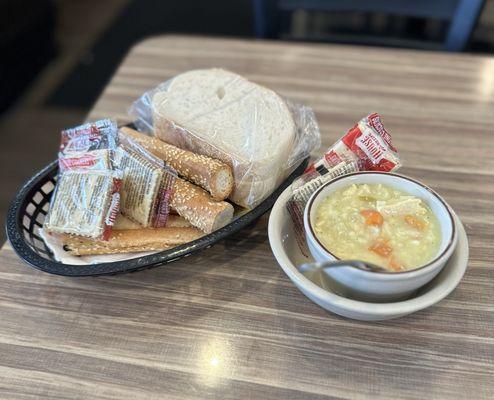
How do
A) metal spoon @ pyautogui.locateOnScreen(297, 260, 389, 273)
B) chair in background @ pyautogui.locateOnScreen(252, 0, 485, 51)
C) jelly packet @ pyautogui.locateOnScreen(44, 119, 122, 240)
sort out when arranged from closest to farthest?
metal spoon @ pyautogui.locateOnScreen(297, 260, 389, 273) → jelly packet @ pyautogui.locateOnScreen(44, 119, 122, 240) → chair in background @ pyautogui.locateOnScreen(252, 0, 485, 51)

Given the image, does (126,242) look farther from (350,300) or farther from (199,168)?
(350,300)

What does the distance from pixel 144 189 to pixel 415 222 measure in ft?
1.36

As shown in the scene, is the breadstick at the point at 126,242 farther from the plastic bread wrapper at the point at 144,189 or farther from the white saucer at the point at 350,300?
the white saucer at the point at 350,300

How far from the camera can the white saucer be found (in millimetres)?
652

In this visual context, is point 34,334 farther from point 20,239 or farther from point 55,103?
point 55,103

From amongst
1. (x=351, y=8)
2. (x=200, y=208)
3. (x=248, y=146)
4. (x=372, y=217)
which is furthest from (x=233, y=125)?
(x=351, y=8)

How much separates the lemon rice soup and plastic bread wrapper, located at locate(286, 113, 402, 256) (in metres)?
0.04

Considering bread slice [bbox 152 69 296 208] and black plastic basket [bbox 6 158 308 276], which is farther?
bread slice [bbox 152 69 296 208]

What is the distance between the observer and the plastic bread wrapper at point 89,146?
83 cm

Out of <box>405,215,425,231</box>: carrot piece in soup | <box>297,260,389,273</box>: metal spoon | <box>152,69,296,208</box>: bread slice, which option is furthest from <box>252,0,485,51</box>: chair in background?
<box>297,260,389,273</box>: metal spoon

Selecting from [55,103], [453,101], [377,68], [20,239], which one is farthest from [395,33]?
[20,239]

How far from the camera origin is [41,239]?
32.9 inches

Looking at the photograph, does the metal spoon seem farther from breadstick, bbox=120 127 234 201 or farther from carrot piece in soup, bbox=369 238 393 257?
breadstick, bbox=120 127 234 201

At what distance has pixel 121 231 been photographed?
80cm
